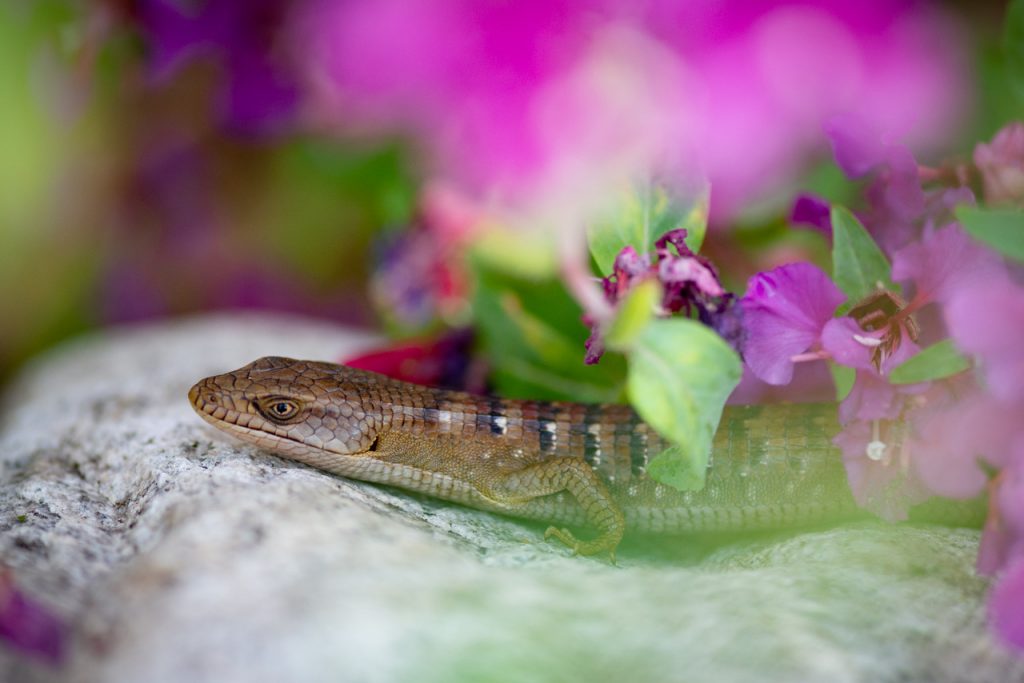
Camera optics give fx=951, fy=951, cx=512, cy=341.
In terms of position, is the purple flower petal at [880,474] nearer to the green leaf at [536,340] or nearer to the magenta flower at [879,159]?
the magenta flower at [879,159]

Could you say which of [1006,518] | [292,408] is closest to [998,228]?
[1006,518]

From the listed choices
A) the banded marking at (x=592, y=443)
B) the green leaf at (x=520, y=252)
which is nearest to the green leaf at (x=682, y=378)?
the banded marking at (x=592, y=443)

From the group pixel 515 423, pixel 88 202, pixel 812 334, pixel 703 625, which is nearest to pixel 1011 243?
pixel 812 334

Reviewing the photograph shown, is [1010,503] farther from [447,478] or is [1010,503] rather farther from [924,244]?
[447,478]

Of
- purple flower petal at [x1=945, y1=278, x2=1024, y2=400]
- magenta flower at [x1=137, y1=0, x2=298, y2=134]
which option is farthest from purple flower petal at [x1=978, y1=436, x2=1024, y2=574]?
magenta flower at [x1=137, y1=0, x2=298, y2=134]

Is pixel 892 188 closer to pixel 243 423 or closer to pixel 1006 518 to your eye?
pixel 1006 518

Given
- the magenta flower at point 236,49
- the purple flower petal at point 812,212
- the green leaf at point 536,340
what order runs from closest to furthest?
the purple flower petal at point 812,212, the green leaf at point 536,340, the magenta flower at point 236,49
